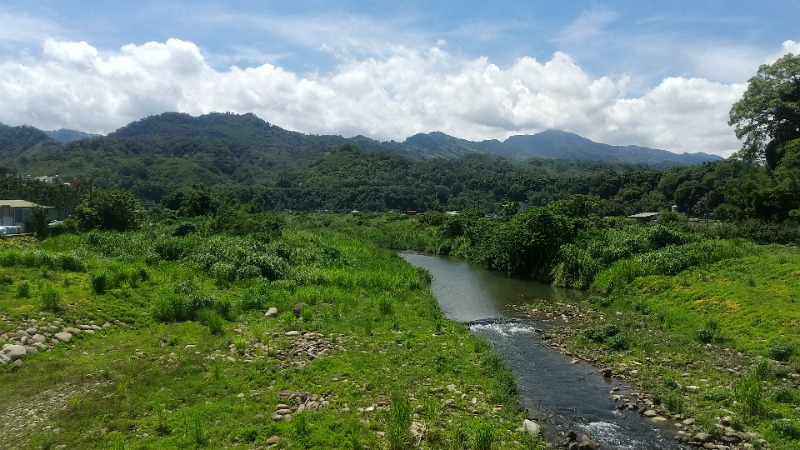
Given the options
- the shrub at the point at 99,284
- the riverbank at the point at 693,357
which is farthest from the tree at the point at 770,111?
the shrub at the point at 99,284

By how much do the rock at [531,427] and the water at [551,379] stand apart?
0.41m

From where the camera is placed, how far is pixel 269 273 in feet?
96.8

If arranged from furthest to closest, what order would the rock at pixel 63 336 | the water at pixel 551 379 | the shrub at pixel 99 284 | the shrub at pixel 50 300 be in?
the shrub at pixel 99 284 < the shrub at pixel 50 300 < the rock at pixel 63 336 < the water at pixel 551 379

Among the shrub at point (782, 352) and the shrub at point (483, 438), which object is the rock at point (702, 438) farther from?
the shrub at point (782, 352)

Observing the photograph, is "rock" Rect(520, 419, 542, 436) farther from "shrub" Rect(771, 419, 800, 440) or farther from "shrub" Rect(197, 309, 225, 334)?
"shrub" Rect(197, 309, 225, 334)

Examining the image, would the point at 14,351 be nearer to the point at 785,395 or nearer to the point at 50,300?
the point at 50,300

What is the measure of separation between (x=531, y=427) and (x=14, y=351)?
15004mm

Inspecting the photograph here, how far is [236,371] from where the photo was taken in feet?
49.0

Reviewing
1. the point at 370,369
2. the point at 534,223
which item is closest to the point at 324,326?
the point at 370,369

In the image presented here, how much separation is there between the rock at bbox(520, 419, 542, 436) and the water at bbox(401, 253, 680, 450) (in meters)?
0.41

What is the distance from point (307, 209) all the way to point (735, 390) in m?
143

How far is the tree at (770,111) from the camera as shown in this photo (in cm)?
5306

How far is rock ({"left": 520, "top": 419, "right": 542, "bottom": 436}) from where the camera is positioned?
12.5 m

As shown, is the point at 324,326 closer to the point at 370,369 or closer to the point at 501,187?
the point at 370,369
